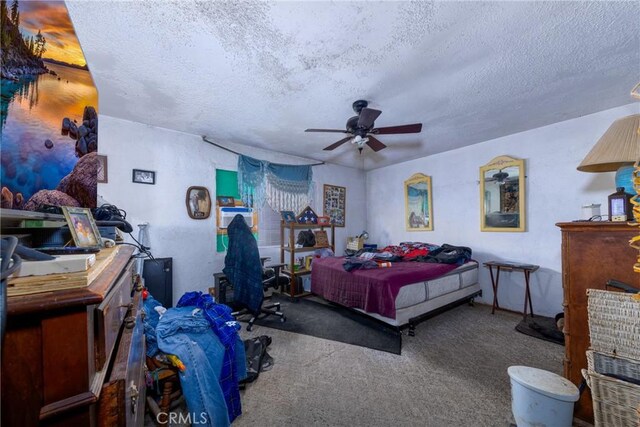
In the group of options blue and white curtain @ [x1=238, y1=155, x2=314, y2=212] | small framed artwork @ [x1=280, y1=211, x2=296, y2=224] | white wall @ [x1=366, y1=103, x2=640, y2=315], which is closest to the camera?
white wall @ [x1=366, y1=103, x2=640, y2=315]

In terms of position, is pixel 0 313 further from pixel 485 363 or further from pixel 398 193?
pixel 398 193

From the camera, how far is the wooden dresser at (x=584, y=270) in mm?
1412

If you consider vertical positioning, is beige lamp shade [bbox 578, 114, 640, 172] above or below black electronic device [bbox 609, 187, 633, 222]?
above

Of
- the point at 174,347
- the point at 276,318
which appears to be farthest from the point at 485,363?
the point at 174,347

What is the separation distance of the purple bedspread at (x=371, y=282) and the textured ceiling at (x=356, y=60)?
1877 mm

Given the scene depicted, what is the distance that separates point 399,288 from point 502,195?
2368mm

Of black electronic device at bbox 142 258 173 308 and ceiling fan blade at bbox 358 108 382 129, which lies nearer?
ceiling fan blade at bbox 358 108 382 129

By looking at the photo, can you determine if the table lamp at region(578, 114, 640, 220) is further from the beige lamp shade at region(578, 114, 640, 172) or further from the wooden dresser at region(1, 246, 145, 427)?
the wooden dresser at region(1, 246, 145, 427)

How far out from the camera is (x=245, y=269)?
2723 millimetres

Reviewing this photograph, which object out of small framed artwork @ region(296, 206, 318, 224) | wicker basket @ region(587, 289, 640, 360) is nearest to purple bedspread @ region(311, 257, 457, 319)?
small framed artwork @ region(296, 206, 318, 224)

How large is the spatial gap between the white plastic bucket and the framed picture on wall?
3.76 meters

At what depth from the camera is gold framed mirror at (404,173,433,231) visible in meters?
4.57

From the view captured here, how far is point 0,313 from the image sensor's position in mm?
400

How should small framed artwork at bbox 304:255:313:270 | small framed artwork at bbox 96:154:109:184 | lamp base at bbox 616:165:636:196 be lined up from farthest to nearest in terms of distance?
small framed artwork at bbox 304:255:313:270 → small framed artwork at bbox 96:154:109:184 → lamp base at bbox 616:165:636:196
